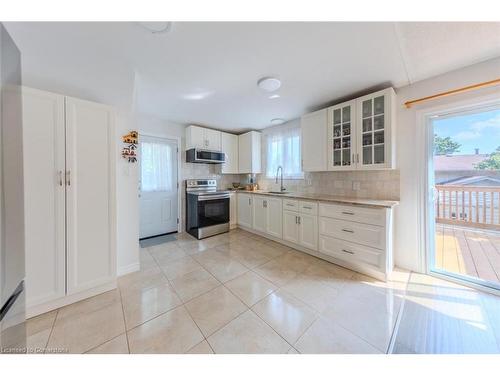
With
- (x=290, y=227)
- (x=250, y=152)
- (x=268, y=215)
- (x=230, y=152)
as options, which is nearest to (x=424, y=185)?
(x=290, y=227)

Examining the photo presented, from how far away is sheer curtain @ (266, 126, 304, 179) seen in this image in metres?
3.44

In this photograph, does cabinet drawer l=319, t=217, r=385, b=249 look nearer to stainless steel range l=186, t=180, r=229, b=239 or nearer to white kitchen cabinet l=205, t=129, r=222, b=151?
stainless steel range l=186, t=180, r=229, b=239

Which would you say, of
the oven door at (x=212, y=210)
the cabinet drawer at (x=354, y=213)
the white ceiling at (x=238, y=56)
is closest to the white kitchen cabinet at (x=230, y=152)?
the oven door at (x=212, y=210)

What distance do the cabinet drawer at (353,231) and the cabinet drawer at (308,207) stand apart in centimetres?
14

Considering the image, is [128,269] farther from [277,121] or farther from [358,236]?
[277,121]

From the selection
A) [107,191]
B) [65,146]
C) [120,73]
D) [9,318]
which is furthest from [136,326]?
[120,73]

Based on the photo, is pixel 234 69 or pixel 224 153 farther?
pixel 224 153

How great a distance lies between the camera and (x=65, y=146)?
146 centimetres

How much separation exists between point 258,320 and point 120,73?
2.69 meters

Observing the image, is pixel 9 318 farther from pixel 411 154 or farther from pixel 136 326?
pixel 411 154

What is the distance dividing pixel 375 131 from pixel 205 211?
2.88m

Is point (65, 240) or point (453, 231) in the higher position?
point (65, 240)

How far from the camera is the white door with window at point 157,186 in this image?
3.21 meters
